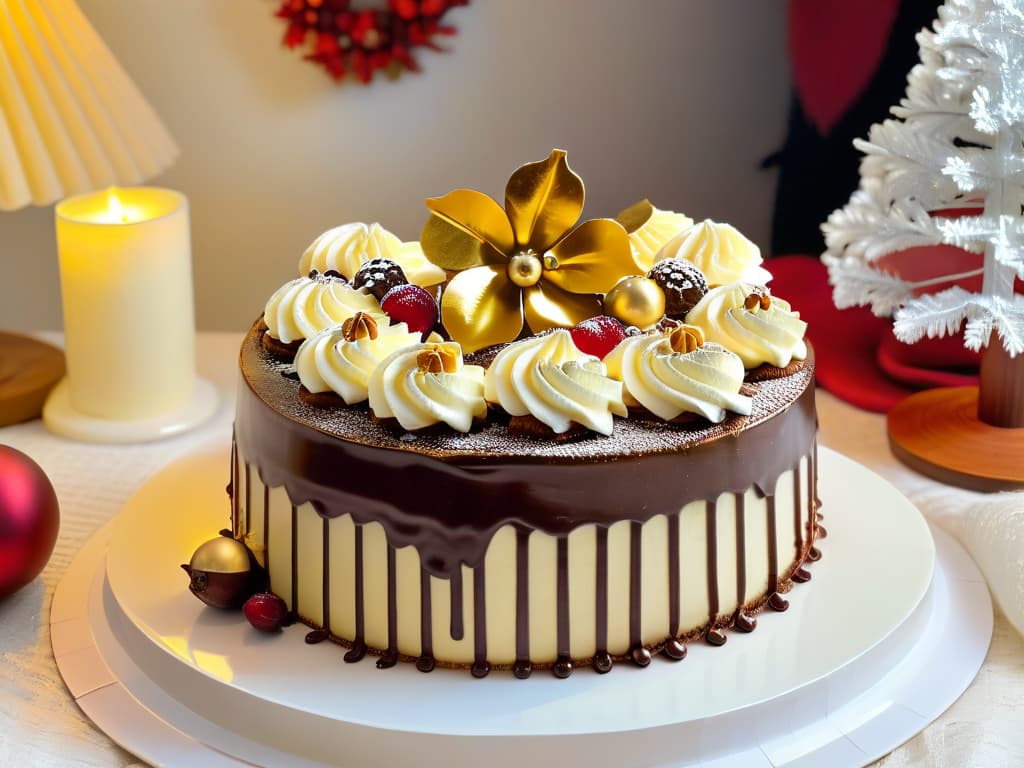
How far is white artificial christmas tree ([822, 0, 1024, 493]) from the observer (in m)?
2.38

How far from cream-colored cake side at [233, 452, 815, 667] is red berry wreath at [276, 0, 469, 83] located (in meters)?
1.57

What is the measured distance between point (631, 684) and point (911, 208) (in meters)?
1.28

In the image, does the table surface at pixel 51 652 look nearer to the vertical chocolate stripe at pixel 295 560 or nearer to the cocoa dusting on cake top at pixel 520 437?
the vertical chocolate stripe at pixel 295 560

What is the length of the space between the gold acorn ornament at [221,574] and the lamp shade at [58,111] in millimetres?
1131

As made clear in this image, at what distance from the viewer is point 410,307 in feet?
6.82

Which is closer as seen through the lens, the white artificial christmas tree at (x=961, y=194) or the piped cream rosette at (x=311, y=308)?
the piped cream rosette at (x=311, y=308)

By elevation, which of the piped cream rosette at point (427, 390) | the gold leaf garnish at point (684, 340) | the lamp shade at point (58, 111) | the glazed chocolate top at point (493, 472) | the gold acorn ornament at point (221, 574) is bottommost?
the gold acorn ornament at point (221, 574)

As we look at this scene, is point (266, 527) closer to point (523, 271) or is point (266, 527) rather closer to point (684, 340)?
point (523, 271)

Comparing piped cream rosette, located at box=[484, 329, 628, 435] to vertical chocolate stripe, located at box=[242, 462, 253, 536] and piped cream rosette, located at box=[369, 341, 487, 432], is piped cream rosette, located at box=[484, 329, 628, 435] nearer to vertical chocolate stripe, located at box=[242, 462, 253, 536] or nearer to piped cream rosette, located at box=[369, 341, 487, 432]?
piped cream rosette, located at box=[369, 341, 487, 432]

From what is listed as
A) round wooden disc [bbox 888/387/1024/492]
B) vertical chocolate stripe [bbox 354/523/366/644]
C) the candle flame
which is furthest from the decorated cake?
the candle flame

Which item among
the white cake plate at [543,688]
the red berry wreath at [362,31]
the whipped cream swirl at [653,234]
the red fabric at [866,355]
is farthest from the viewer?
the red berry wreath at [362,31]

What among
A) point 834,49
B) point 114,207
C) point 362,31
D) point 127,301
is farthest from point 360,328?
point 834,49

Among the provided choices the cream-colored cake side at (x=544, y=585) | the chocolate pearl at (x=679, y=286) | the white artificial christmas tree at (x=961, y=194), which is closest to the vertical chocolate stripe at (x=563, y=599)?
the cream-colored cake side at (x=544, y=585)

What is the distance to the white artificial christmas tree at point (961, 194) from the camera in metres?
2.38
